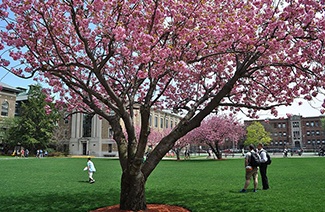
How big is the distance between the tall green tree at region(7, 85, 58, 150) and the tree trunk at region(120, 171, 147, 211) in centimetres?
4492

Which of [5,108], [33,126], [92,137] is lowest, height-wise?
[92,137]

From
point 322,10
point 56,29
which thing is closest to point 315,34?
point 322,10

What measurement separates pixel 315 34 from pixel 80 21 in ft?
17.7

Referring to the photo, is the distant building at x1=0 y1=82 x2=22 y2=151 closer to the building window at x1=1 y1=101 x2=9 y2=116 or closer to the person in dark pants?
the building window at x1=1 y1=101 x2=9 y2=116

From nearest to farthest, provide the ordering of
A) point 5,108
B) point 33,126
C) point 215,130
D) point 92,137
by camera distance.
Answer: point 215,130 → point 33,126 → point 5,108 → point 92,137

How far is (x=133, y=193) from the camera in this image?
671cm

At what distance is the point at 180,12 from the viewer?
21.7 ft

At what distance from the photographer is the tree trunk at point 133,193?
21.9ft

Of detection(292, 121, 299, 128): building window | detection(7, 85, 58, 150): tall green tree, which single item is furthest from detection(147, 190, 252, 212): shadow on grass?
detection(292, 121, 299, 128): building window

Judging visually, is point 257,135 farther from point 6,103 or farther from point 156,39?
point 156,39

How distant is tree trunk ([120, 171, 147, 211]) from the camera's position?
6.69 meters

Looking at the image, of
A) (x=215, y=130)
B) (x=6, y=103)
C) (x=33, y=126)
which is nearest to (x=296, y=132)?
(x=215, y=130)

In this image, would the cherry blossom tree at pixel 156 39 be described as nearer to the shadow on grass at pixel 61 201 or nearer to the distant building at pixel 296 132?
the shadow on grass at pixel 61 201

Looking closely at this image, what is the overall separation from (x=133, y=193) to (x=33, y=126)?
48.4m
